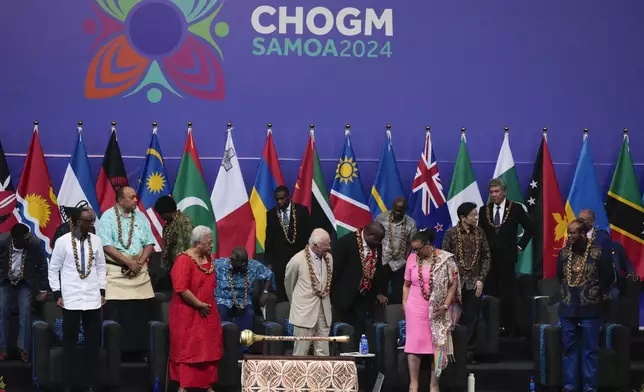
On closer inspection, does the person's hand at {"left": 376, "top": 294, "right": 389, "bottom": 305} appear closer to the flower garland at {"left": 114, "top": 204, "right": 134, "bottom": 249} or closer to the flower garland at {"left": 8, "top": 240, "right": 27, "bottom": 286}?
the flower garland at {"left": 114, "top": 204, "right": 134, "bottom": 249}

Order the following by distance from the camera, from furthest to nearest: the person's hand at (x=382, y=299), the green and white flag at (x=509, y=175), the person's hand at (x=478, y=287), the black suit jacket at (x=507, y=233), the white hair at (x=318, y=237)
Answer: the green and white flag at (x=509, y=175)
the black suit jacket at (x=507, y=233)
the person's hand at (x=382, y=299)
the person's hand at (x=478, y=287)
the white hair at (x=318, y=237)

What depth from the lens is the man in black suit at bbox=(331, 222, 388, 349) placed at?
1070 cm

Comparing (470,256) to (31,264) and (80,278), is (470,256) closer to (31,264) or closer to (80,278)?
(80,278)

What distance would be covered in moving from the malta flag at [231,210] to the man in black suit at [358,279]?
57.3 inches

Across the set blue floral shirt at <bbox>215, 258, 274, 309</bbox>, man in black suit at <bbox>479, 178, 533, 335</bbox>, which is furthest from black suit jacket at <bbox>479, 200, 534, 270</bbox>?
blue floral shirt at <bbox>215, 258, 274, 309</bbox>

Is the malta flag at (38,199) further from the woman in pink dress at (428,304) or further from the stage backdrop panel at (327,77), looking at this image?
the woman in pink dress at (428,304)

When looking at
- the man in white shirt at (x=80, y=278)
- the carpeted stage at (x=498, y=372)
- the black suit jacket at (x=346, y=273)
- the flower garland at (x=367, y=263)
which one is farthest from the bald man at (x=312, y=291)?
the man in white shirt at (x=80, y=278)

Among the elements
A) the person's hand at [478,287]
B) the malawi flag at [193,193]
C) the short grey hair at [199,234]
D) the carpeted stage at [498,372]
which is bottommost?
the carpeted stage at [498,372]

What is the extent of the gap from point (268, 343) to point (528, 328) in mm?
2694

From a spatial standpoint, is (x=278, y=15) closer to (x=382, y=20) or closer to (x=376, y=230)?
(x=382, y=20)

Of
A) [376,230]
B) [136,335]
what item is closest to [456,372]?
[376,230]

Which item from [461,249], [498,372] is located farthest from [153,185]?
[498,372]

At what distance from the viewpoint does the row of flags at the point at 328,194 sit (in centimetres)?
1187

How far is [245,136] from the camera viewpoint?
1271cm
